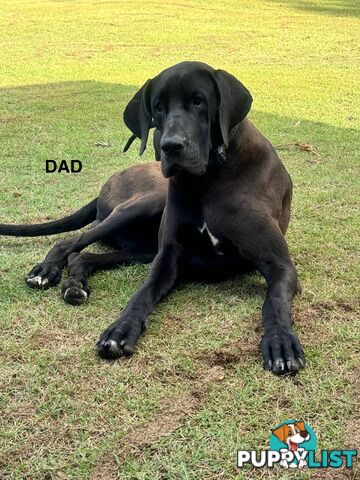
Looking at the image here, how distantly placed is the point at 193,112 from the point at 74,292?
110 centimetres

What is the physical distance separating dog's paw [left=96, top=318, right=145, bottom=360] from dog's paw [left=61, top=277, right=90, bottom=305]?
1.52 ft

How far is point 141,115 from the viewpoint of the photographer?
3.70 metres

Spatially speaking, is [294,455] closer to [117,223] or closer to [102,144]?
[117,223]

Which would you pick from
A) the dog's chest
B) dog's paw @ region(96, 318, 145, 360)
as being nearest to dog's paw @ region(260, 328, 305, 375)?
dog's paw @ region(96, 318, 145, 360)

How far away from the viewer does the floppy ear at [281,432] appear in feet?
7.64

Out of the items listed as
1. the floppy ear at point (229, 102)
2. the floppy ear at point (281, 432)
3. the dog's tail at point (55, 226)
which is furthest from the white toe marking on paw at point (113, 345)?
the dog's tail at point (55, 226)

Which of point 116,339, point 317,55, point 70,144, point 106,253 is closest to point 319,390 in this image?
point 116,339

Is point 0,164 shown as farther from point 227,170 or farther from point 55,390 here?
point 55,390

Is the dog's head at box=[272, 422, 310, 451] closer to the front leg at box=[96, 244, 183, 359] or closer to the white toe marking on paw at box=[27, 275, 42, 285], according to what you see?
the front leg at box=[96, 244, 183, 359]

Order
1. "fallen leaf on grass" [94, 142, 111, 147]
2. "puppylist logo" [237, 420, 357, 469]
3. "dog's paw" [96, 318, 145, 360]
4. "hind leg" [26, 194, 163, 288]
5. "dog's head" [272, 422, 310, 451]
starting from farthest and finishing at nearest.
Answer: "fallen leaf on grass" [94, 142, 111, 147], "hind leg" [26, 194, 163, 288], "dog's paw" [96, 318, 145, 360], "dog's head" [272, 422, 310, 451], "puppylist logo" [237, 420, 357, 469]

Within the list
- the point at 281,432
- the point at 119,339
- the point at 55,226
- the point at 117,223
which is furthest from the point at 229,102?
the point at 281,432

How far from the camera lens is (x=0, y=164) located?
664 centimetres

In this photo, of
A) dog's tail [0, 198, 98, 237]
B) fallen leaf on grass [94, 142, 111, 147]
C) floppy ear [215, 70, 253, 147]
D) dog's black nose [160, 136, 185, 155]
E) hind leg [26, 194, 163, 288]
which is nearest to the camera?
dog's black nose [160, 136, 185, 155]

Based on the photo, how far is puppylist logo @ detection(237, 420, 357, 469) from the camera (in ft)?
7.16
